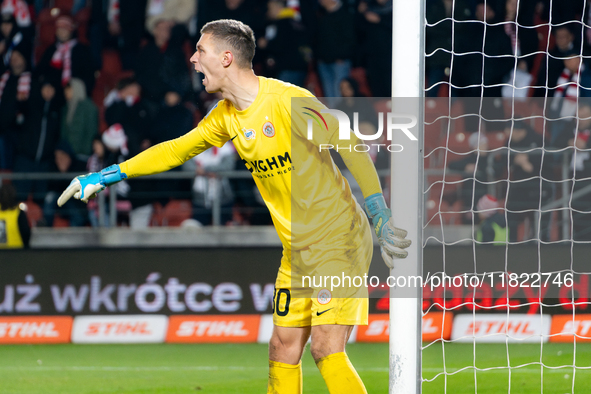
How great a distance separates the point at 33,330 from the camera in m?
6.64

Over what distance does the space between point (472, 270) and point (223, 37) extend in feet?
13.4

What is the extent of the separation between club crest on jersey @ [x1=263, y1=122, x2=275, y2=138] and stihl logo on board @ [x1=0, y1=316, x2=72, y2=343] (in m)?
4.14

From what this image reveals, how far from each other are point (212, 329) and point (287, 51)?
339 cm

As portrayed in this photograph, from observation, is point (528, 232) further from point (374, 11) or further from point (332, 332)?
point (332, 332)

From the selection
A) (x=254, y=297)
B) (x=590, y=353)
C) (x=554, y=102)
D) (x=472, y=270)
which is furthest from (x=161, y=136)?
(x=590, y=353)

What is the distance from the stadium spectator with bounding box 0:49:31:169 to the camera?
8.43 metres

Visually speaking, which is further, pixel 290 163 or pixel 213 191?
pixel 213 191

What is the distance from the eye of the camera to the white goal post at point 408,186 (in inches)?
132

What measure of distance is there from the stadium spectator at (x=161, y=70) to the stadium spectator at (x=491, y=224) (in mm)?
3510

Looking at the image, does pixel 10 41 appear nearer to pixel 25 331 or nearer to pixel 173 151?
pixel 25 331

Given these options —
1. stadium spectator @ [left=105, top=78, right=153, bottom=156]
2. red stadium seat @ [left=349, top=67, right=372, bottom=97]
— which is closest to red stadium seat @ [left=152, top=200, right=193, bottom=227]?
stadium spectator @ [left=105, top=78, right=153, bottom=156]

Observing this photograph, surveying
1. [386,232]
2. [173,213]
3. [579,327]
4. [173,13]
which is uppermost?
[173,13]

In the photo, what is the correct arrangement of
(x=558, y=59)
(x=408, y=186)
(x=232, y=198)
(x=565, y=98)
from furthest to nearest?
(x=232, y=198) < (x=558, y=59) < (x=565, y=98) < (x=408, y=186)

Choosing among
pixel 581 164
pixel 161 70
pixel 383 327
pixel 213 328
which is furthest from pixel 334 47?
pixel 213 328
